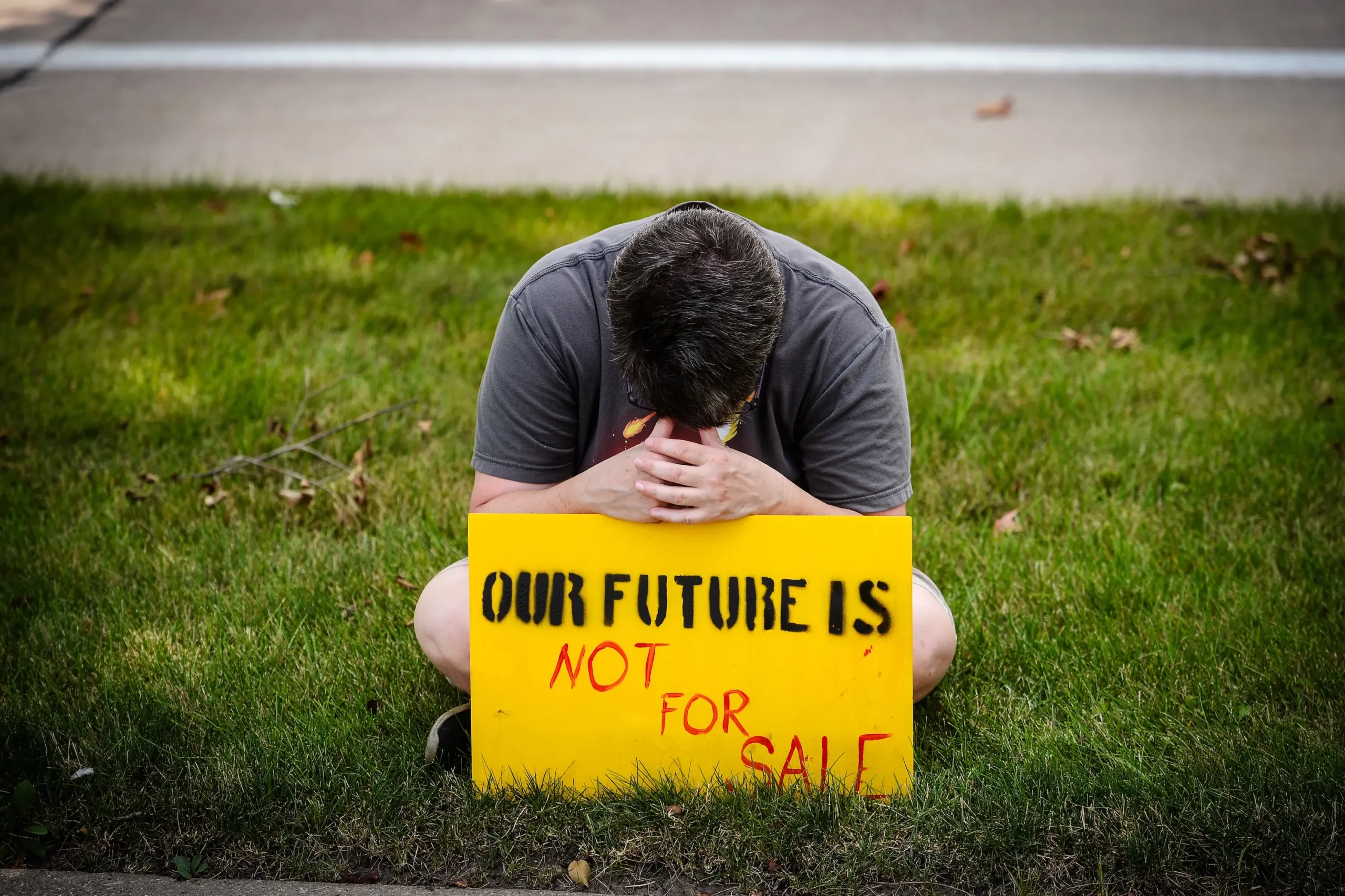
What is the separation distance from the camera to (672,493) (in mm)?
2025

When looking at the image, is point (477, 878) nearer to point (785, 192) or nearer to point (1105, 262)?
point (1105, 262)

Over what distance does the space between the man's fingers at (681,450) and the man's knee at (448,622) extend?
0.51 meters

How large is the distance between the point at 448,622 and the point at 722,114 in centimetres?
501

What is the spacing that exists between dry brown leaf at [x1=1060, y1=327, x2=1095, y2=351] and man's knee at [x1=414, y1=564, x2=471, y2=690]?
8.61 ft

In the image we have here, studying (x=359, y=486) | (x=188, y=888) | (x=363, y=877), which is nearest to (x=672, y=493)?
(x=363, y=877)

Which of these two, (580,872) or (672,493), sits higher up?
(672,493)

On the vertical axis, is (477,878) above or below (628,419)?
below

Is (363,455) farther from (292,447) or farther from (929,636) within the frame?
(929,636)

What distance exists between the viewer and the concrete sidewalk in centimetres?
207

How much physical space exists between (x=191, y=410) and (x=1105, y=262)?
3437 millimetres

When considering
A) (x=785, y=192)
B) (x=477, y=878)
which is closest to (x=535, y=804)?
(x=477, y=878)

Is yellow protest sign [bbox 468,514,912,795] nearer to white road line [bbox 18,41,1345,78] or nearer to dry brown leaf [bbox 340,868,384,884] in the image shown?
dry brown leaf [bbox 340,868,384,884]

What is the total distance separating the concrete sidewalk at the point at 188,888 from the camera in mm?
2066

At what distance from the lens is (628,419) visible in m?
2.28
